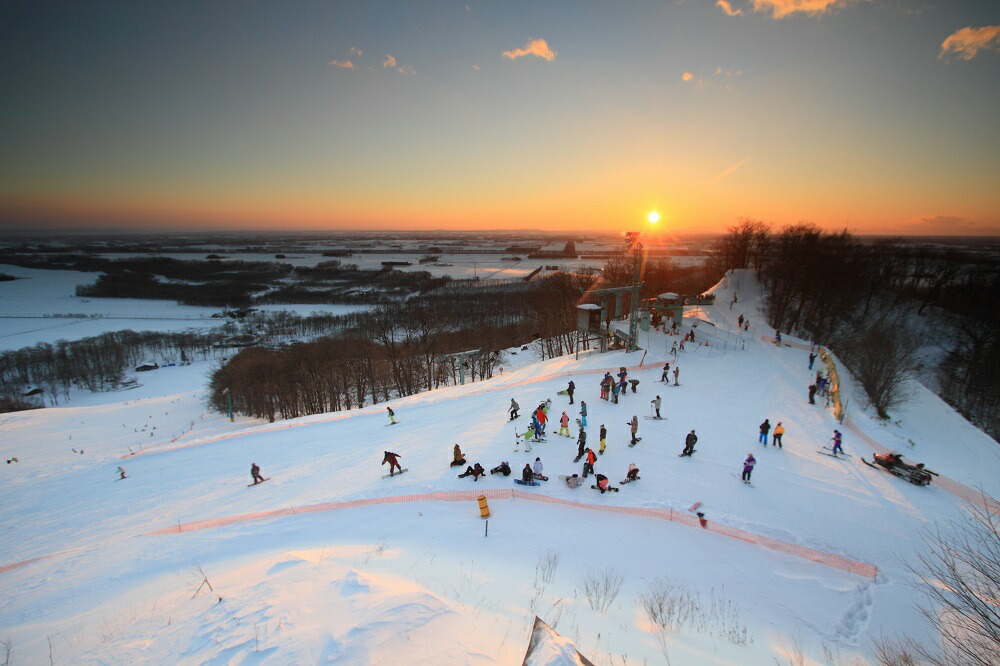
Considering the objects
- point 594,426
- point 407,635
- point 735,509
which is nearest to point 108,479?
point 407,635

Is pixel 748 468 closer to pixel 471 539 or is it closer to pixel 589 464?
pixel 589 464

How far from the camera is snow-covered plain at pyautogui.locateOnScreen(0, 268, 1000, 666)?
7074 millimetres

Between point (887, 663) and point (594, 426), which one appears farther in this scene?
point (594, 426)

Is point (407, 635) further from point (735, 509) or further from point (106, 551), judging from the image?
point (106, 551)

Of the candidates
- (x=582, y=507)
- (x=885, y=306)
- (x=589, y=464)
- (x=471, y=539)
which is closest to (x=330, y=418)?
(x=471, y=539)

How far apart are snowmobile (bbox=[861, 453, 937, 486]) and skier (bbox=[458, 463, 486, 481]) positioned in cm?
1545

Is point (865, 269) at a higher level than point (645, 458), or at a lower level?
higher

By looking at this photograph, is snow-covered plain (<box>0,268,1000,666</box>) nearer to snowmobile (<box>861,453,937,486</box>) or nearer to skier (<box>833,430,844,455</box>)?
snowmobile (<box>861,453,937,486</box>)

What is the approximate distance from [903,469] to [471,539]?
16.5m

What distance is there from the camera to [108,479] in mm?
20891

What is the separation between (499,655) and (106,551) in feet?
50.2

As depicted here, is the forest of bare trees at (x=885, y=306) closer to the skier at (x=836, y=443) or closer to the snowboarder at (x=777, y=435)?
the skier at (x=836, y=443)

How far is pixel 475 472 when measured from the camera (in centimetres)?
1441

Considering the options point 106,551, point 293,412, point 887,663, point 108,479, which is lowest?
point 293,412
